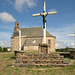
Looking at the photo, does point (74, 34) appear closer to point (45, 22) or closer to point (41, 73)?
point (45, 22)

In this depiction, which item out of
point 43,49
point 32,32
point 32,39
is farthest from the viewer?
point 32,32

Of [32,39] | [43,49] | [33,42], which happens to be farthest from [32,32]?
[43,49]

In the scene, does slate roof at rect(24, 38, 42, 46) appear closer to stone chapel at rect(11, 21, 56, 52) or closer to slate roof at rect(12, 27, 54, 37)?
stone chapel at rect(11, 21, 56, 52)

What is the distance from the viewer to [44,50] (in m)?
11.2

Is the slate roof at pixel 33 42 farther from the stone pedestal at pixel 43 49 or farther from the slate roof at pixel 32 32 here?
the stone pedestal at pixel 43 49

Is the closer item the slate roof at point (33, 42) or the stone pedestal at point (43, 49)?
the stone pedestal at point (43, 49)

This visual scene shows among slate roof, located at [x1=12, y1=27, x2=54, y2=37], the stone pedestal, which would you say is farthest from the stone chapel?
the stone pedestal

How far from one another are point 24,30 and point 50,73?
36.8 m

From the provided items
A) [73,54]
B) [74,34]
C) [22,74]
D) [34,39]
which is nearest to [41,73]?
[22,74]

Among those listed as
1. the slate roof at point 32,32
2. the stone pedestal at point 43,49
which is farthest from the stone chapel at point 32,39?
the stone pedestal at point 43,49

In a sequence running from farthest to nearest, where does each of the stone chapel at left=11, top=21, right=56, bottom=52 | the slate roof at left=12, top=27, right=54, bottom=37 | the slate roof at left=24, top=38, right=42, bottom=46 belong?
1. the slate roof at left=12, top=27, right=54, bottom=37
2. the stone chapel at left=11, top=21, right=56, bottom=52
3. the slate roof at left=24, top=38, right=42, bottom=46

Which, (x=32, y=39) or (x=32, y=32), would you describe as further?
(x=32, y=32)

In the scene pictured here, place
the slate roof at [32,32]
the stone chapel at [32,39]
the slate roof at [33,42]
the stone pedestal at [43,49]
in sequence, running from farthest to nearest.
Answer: the slate roof at [32,32]
the stone chapel at [32,39]
the slate roof at [33,42]
the stone pedestal at [43,49]

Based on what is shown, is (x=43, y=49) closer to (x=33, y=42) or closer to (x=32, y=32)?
(x=33, y=42)
